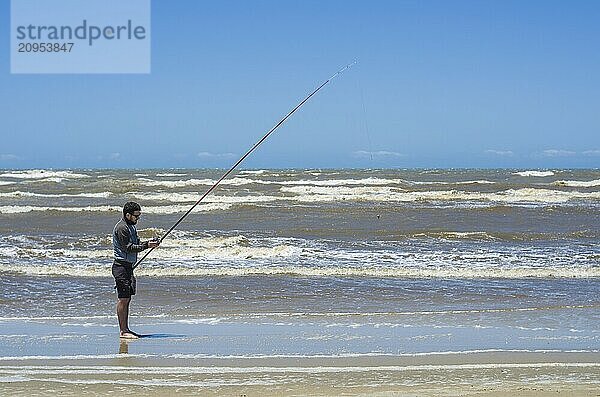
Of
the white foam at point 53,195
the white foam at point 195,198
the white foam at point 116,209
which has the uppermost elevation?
the white foam at point 53,195

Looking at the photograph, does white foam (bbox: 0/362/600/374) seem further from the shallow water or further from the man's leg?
the man's leg

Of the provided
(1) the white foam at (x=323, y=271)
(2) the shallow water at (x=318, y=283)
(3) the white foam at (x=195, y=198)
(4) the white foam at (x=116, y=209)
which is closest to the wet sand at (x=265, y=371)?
(2) the shallow water at (x=318, y=283)

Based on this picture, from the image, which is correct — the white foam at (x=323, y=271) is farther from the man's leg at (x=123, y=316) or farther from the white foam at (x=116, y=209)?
the white foam at (x=116, y=209)

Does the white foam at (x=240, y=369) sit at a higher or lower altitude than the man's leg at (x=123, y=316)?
lower

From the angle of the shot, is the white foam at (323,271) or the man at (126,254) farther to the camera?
the white foam at (323,271)

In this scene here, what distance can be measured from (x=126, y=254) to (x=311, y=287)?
12.3ft

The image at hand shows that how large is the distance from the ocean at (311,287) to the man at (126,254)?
24cm

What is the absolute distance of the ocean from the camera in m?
6.90

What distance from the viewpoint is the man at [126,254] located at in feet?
23.3

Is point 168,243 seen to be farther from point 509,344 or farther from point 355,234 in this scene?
point 509,344

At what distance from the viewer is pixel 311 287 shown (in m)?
10.4

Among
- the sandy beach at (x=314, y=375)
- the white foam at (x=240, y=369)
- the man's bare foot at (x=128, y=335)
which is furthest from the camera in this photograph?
the man's bare foot at (x=128, y=335)

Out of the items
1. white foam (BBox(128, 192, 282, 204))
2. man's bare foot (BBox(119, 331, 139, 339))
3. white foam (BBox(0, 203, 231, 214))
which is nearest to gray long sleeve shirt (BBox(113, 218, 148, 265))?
man's bare foot (BBox(119, 331, 139, 339))

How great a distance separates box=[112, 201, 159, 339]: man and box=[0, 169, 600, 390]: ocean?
24 cm
